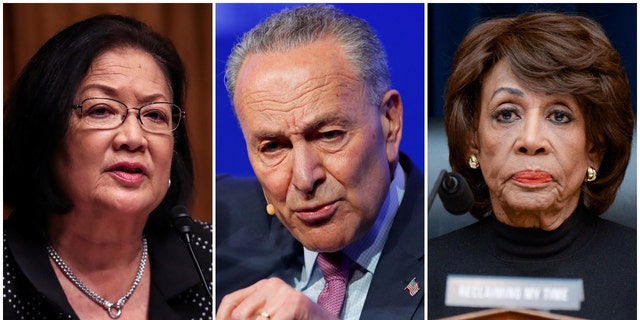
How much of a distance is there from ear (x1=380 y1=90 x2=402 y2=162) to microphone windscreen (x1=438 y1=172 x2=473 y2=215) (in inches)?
7.8

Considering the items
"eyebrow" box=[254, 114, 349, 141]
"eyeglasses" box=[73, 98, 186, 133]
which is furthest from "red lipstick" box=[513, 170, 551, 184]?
"eyeglasses" box=[73, 98, 186, 133]

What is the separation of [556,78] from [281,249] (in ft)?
3.72

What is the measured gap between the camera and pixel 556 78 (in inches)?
130

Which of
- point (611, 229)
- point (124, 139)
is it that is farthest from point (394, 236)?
point (124, 139)

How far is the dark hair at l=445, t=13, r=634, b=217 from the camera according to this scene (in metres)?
3.31

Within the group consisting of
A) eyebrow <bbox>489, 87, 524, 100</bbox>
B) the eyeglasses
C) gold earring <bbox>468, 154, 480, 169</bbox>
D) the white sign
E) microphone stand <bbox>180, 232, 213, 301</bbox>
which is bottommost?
the white sign

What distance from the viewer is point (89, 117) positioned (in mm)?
3328

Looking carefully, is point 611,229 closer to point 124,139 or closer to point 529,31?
point 529,31

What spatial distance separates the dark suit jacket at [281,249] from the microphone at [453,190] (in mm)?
65

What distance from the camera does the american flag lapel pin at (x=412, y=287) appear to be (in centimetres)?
342

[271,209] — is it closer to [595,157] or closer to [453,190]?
[453,190]

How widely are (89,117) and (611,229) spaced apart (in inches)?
73.2

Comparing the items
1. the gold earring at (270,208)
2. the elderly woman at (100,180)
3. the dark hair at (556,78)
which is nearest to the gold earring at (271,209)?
the gold earring at (270,208)

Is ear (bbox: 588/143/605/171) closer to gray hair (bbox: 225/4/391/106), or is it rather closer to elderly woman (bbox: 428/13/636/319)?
elderly woman (bbox: 428/13/636/319)
